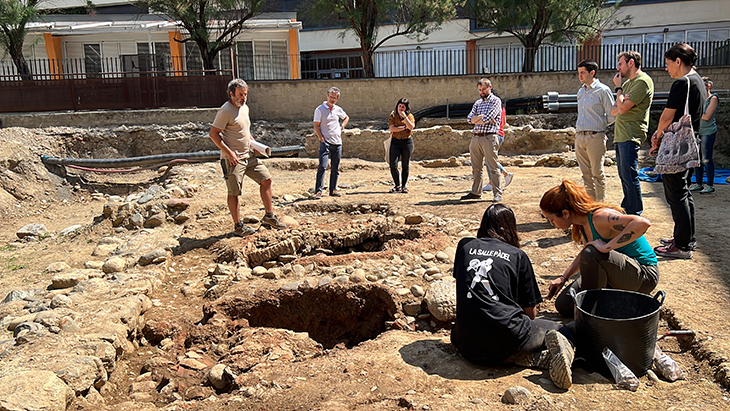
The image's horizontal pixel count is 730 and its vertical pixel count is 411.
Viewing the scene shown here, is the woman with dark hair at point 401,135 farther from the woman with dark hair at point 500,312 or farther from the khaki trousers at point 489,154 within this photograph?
the woman with dark hair at point 500,312

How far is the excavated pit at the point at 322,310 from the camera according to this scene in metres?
5.09

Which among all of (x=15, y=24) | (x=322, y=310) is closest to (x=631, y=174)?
(x=322, y=310)

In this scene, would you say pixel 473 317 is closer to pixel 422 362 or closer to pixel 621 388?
pixel 422 362

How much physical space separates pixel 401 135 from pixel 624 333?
614 centimetres

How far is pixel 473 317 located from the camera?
3.38 metres

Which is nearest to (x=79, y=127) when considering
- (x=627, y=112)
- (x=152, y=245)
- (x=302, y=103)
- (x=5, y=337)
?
(x=302, y=103)

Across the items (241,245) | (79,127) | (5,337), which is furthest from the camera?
(79,127)

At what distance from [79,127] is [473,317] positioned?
16855 mm

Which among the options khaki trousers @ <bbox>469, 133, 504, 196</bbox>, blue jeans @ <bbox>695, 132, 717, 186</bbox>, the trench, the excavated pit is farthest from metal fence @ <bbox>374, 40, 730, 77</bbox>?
the excavated pit

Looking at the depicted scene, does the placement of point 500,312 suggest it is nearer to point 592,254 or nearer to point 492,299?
point 492,299

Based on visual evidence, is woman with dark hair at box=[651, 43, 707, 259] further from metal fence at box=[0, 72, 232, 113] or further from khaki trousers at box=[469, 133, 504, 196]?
metal fence at box=[0, 72, 232, 113]

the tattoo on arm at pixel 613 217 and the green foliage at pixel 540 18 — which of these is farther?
the green foliage at pixel 540 18

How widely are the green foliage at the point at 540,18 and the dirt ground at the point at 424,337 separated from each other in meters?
11.7

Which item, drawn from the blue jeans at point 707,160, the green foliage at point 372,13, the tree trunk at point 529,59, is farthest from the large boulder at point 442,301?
the tree trunk at point 529,59
